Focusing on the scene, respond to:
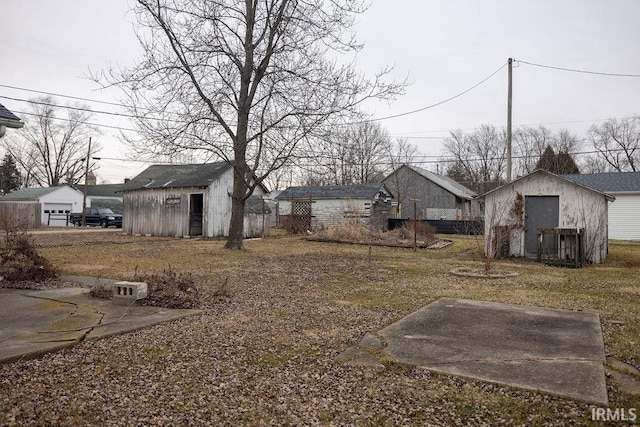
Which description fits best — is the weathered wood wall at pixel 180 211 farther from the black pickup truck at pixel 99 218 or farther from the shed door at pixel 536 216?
the shed door at pixel 536 216

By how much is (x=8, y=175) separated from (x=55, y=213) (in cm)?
2164

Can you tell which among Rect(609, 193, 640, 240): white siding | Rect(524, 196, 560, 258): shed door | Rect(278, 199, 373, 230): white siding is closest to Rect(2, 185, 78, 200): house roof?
A: Rect(278, 199, 373, 230): white siding

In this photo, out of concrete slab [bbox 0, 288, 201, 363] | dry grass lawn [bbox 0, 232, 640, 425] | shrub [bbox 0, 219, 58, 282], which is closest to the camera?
dry grass lawn [bbox 0, 232, 640, 425]

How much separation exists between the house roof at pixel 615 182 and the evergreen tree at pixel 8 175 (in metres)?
61.2

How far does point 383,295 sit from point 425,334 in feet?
9.00

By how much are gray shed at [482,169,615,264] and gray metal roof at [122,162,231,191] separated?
1333cm

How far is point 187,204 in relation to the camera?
2289 centimetres

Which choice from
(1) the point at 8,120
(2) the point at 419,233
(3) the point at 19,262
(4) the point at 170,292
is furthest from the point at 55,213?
(4) the point at 170,292

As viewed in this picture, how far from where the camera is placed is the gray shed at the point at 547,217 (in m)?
13.6

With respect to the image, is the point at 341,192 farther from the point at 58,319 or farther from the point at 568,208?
the point at 58,319

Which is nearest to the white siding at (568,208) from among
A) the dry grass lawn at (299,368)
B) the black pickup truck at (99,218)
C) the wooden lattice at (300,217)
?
the dry grass lawn at (299,368)

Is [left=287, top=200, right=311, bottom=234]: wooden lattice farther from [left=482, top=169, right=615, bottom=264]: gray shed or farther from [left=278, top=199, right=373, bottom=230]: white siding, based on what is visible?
[left=482, top=169, right=615, bottom=264]: gray shed

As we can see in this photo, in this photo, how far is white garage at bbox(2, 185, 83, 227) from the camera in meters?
40.8

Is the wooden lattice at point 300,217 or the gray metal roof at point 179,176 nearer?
the gray metal roof at point 179,176
